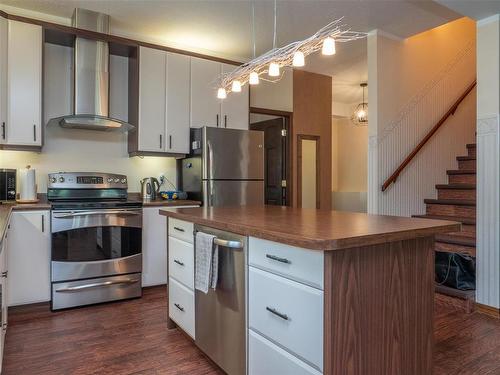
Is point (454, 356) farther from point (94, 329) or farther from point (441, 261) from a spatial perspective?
point (94, 329)

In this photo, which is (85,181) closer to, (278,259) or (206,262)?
(206,262)

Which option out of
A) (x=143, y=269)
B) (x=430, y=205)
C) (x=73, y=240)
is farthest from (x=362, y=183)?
(x=73, y=240)

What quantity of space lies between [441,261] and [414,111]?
6.11ft

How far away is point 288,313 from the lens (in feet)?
4.99

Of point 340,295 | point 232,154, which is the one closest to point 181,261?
point 340,295

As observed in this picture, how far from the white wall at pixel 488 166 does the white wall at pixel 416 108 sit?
1.07 meters

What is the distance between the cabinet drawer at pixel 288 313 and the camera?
1381mm

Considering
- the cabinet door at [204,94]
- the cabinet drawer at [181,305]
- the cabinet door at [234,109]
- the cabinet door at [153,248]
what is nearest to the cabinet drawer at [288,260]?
the cabinet drawer at [181,305]

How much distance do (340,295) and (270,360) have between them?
0.52m

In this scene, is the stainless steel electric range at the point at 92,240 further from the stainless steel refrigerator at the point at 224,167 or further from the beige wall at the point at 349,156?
the beige wall at the point at 349,156

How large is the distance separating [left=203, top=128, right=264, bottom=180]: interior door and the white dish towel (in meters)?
1.80

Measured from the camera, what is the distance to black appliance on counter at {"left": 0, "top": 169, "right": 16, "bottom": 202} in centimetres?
323

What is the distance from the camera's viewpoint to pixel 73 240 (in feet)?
10.3

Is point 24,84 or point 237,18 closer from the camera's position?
point 24,84
